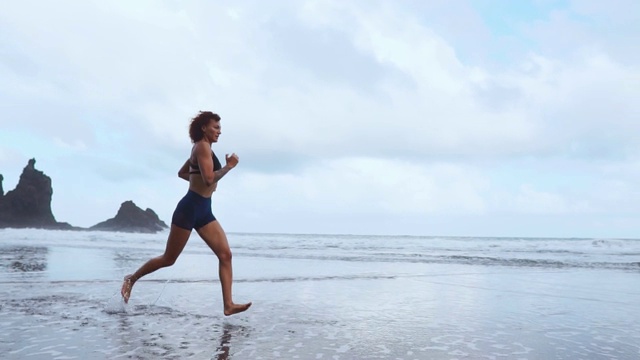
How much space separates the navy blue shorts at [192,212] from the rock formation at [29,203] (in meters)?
63.4

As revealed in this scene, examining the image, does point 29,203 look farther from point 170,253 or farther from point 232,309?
point 232,309

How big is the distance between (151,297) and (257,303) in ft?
4.64

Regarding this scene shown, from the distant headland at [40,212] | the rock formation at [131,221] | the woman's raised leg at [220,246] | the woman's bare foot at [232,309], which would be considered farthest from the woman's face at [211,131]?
the rock formation at [131,221]

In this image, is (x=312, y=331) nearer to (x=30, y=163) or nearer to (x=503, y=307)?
(x=503, y=307)

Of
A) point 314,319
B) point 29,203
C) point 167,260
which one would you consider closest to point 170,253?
point 167,260

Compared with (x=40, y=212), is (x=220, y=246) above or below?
below

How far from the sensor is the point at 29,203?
212 ft

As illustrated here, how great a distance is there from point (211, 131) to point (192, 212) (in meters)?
0.82

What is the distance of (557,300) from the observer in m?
7.95

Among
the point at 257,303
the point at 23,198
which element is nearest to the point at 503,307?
the point at 257,303

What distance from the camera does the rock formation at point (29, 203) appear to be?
63.2m

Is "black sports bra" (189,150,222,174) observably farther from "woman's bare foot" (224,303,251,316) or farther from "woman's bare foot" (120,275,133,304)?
"woman's bare foot" (120,275,133,304)

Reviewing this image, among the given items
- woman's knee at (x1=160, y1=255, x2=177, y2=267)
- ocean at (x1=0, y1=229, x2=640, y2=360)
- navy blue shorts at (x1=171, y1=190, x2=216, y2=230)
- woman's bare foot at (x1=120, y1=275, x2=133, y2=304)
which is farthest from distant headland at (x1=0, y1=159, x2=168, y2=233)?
navy blue shorts at (x1=171, y1=190, x2=216, y2=230)

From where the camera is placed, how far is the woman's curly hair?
5883mm
